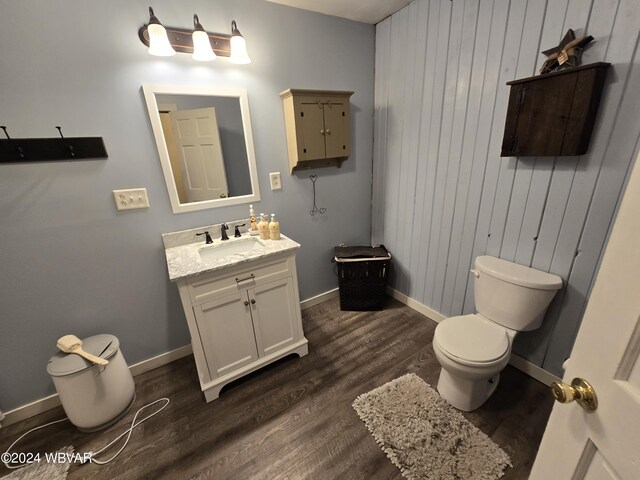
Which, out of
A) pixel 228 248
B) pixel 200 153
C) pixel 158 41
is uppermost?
pixel 158 41

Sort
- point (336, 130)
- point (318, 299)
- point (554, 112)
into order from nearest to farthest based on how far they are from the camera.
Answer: point (554, 112) → point (336, 130) → point (318, 299)

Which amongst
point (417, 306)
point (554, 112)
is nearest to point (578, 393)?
point (554, 112)

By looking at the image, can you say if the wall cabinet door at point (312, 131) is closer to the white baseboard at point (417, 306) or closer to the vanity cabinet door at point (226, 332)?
the vanity cabinet door at point (226, 332)

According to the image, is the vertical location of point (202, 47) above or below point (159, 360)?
above

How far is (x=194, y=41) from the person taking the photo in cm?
150

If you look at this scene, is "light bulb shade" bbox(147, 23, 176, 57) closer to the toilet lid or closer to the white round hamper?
the white round hamper

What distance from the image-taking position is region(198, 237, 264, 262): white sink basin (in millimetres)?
1799

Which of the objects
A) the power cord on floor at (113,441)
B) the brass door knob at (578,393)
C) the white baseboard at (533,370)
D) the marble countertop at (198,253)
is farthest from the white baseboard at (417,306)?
the power cord on floor at (113,441)

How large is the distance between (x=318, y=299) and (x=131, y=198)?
171 centimetres

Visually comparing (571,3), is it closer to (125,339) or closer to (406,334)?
(406,334)

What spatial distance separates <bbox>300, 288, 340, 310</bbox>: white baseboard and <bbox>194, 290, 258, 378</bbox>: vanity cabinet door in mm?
832

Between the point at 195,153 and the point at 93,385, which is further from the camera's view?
the point at 195,153

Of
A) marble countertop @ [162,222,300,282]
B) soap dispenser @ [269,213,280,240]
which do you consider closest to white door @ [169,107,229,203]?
marble countertop @ [162,222,300,282]

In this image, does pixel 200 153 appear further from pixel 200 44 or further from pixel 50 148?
pixel 50 148
